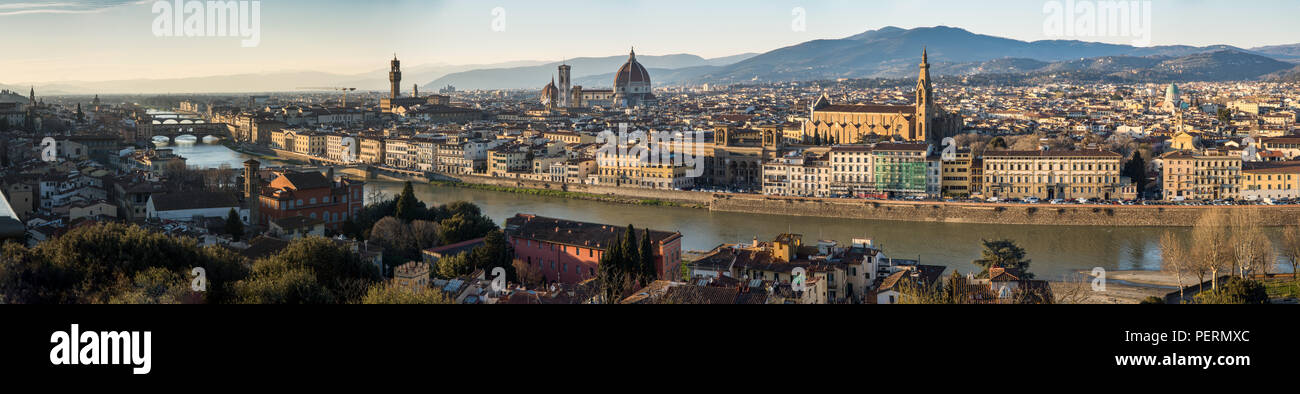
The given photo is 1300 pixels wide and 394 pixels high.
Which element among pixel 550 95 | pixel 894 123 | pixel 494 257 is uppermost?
pixel 550 95

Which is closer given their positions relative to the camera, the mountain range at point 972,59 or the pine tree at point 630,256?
the pine tree at point 630,256

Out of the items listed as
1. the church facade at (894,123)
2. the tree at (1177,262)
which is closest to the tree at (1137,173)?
the church facade at (894,123)

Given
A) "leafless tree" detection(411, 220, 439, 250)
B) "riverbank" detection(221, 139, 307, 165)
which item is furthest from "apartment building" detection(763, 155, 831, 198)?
"riverbank" detection(221, 139, 307, 165)

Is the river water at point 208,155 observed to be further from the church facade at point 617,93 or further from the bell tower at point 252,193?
the church facade at point 617,93

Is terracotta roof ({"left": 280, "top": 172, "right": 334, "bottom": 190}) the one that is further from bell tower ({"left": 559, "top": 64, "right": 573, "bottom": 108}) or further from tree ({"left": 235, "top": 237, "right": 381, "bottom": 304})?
bell tower ({"left": 559, "top": 64, "right": 573, "bottom": 108})

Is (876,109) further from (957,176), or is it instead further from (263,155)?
(263,155)

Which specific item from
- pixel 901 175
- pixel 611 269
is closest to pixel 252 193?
pixel 611 269
